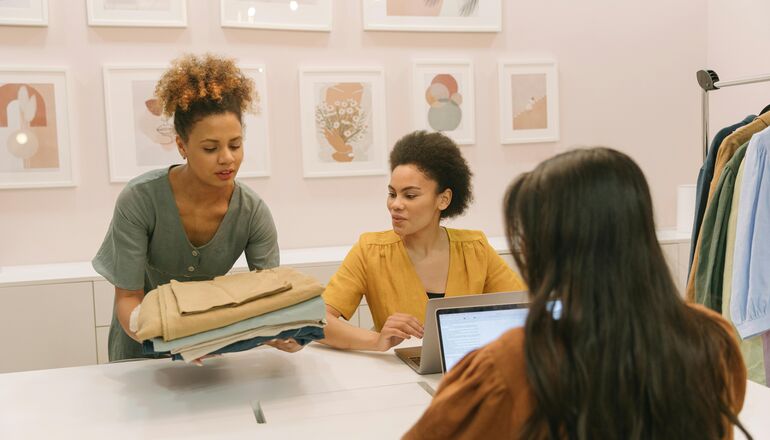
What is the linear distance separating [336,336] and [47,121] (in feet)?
6.30

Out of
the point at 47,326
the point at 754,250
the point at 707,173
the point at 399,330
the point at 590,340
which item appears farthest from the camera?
the point at 47,326

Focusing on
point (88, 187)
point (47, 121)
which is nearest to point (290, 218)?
point (88, 187)

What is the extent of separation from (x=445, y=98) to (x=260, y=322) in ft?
7.36

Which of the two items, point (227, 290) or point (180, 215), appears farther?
point (180, 215)

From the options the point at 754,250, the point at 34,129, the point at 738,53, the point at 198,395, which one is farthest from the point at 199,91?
the point at 738,53

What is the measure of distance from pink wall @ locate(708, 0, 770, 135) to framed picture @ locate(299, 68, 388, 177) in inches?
71.4

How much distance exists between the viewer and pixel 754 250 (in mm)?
2207

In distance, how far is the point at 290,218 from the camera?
11.6 ft

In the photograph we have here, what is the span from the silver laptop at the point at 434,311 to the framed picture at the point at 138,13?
83.6 inches

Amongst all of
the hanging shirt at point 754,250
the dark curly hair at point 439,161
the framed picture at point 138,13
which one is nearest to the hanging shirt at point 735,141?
the hanging shirt at point 754,250

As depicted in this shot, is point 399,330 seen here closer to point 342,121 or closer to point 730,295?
point 730,295

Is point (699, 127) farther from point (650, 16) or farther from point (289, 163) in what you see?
point (289, 163)

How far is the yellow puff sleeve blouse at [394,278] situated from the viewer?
2.22 metres

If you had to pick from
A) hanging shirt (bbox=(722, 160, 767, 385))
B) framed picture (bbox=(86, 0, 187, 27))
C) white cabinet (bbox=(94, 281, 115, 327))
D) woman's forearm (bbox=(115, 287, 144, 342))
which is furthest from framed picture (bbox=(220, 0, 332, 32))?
hanging shirt (bbox=(722, 160, 767, 385))
